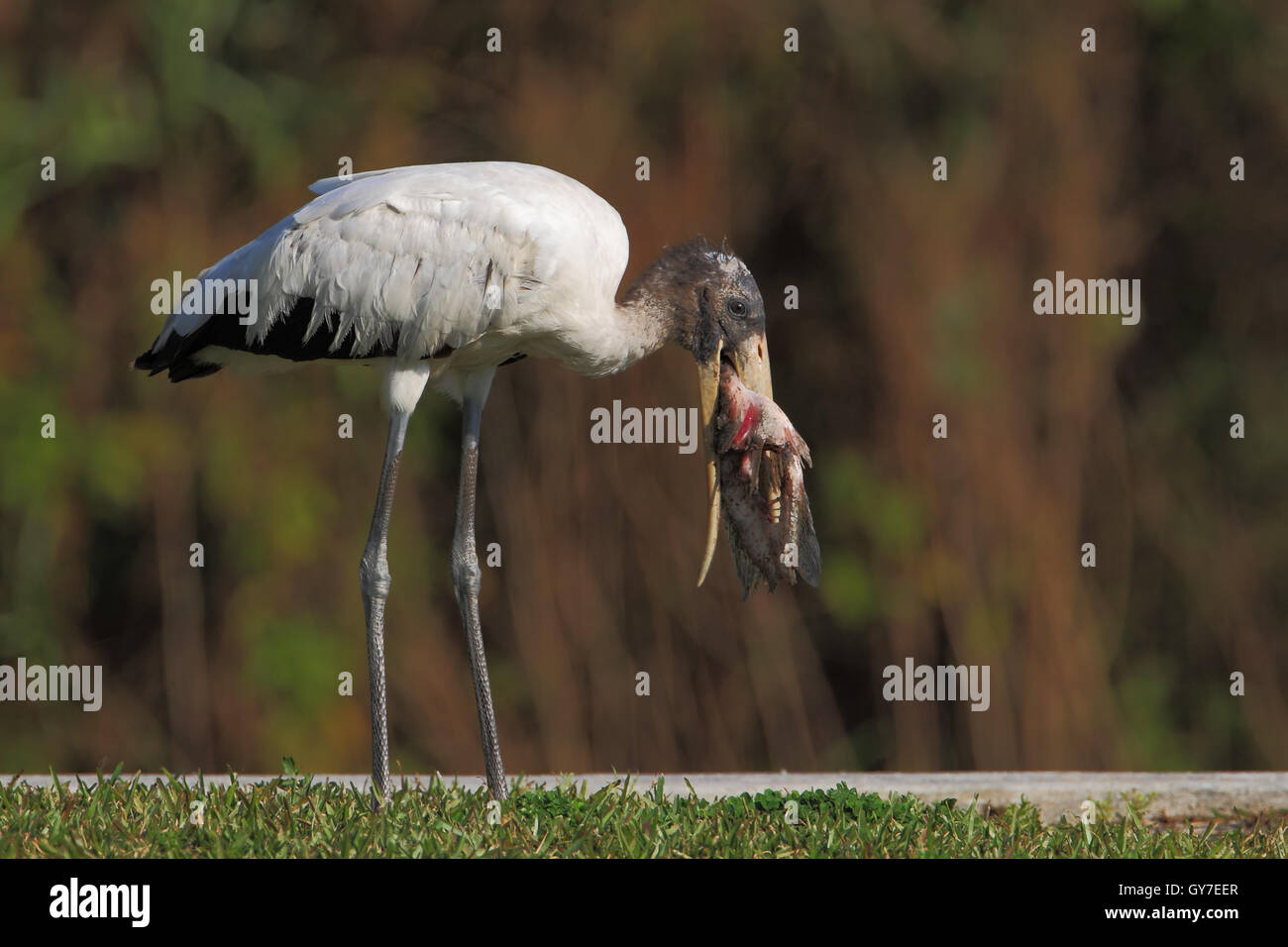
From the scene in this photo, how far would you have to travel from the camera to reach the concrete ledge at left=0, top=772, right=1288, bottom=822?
17.6ft

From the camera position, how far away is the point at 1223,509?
25.3ft

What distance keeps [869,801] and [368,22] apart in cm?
462

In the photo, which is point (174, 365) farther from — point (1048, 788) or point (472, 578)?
point (1048, 788)

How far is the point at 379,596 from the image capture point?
17.1ft

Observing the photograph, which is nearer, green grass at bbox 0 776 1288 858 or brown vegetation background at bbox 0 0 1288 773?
green grass at bbox 0 776 1288 858

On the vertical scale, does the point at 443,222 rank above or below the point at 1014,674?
above

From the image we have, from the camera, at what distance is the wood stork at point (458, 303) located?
4922 mm

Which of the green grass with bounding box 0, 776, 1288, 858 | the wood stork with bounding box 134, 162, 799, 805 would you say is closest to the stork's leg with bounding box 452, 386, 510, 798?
the wood stork with bounding box 134, 162, 799, 805

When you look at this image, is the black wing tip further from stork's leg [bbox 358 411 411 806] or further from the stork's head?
the stork's head

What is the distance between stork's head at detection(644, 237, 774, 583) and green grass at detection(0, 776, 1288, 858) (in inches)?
32.7

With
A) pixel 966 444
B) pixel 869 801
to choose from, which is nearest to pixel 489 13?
pixel 966 444
